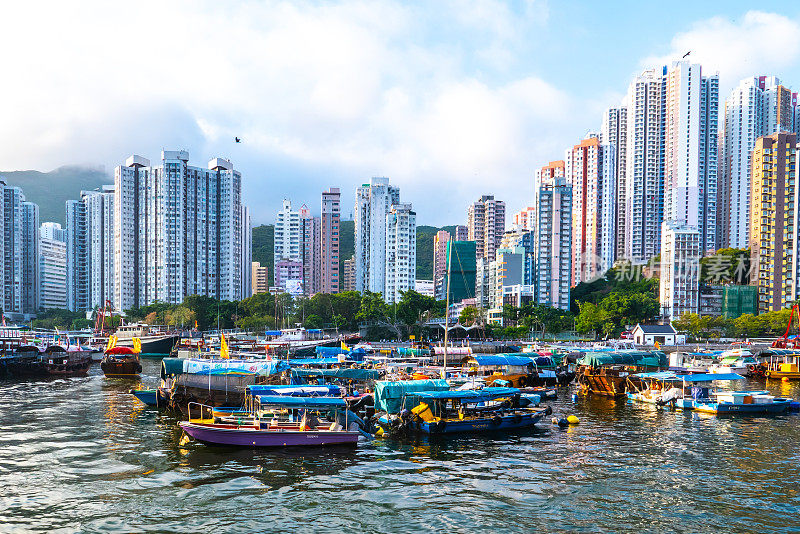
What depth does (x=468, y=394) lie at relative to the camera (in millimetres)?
32750

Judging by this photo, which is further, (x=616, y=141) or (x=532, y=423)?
(x=616, y=141)

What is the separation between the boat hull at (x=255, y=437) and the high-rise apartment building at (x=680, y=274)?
355ft

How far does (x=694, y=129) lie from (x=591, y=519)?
151 meters

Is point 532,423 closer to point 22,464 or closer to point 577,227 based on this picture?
point 22,464

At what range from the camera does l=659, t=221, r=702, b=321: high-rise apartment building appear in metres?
122

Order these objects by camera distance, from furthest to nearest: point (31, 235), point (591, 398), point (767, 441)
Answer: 1. point (31, 235)
2. point (591, 398)
3. point (767, 441)

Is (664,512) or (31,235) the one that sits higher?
(31,235)

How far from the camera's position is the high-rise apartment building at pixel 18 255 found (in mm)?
165875

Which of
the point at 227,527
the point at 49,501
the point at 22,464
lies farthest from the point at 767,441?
the point at 22,464

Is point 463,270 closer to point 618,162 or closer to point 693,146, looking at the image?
point 618,162

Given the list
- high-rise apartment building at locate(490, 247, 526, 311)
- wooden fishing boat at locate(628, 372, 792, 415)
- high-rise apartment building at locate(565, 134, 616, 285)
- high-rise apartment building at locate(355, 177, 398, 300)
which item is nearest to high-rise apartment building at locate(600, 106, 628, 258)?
high-rise apartment building at locate(565, 134, 616, 285)

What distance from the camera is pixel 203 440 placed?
2809 cm

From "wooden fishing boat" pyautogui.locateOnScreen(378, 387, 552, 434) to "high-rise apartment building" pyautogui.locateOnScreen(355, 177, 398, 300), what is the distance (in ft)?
427

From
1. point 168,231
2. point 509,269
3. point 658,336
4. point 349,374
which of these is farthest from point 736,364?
point 168,231
